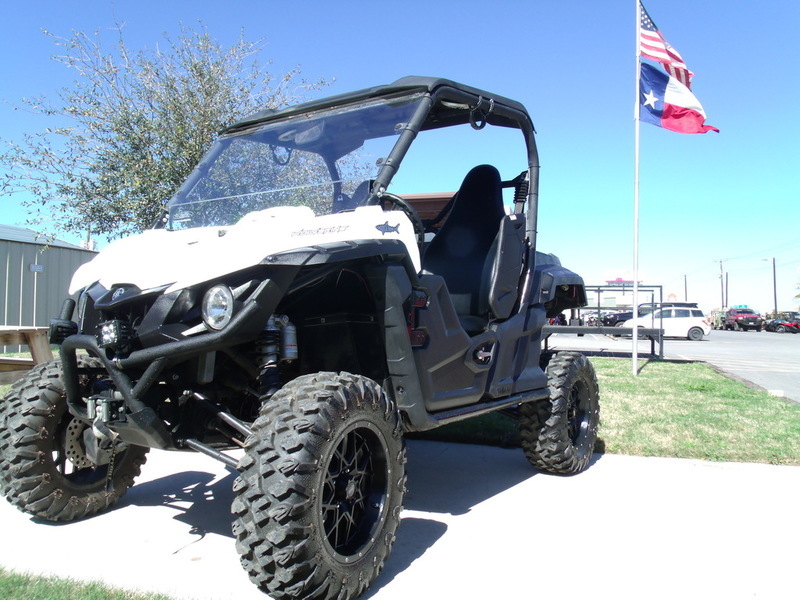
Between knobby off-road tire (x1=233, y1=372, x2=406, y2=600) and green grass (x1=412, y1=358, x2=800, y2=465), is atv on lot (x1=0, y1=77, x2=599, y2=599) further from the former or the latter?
green grass (x1=412, y1=358, x2=800, y2=465)

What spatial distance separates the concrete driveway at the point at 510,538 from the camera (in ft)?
9.70

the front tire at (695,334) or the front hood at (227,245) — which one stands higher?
the front hood at (227,245)

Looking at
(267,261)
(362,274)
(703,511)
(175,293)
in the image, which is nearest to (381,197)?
(362,274)

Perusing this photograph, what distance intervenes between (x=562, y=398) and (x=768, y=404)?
15.7 ft

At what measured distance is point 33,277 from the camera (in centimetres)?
1416

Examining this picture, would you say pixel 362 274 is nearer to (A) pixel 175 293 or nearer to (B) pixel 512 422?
(A) pixel 175 293

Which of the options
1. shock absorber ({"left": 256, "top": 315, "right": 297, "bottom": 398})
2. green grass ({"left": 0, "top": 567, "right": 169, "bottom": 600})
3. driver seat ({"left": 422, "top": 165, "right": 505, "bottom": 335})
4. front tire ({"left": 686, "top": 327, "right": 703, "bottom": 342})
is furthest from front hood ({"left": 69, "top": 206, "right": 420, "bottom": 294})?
front tire ({"left": 686, "top": 327, "right": 703, "bottom": 342})

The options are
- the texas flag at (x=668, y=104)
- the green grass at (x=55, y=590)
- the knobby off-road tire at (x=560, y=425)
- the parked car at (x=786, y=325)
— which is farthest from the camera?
→ the parked car at (x=786, y=325)

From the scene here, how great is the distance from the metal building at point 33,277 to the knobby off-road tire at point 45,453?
1109 centimetres

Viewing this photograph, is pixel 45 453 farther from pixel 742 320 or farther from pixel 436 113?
pixel 742 320

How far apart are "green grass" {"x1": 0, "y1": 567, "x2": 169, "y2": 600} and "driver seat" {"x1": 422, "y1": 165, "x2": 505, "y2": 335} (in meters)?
2.87

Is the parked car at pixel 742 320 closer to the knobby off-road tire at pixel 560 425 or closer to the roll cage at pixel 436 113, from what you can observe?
the knobby off-road tire at pixel 560 425

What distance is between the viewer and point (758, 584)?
9.87ft

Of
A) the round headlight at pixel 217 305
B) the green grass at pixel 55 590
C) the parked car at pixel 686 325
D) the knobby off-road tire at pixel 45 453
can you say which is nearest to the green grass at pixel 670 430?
the green grass at pixel 55 590
